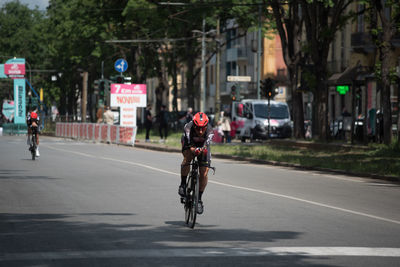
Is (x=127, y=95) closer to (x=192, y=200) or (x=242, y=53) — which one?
(x=192, y=200)

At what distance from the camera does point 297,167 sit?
1059 inches

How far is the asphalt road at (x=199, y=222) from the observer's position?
30.2 ft

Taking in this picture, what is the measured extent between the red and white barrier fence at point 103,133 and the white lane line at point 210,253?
110 feet

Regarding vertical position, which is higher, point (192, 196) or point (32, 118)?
point (32, 118)

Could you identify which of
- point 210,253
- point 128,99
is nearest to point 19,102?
point 128,99

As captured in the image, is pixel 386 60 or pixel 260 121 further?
pixel 260 121

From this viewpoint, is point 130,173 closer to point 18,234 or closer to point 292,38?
point 18,234

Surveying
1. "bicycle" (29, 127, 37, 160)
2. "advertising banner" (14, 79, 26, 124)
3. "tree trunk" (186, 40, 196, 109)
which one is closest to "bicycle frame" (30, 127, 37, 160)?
"bicycle" (29, 127, 37, 160)

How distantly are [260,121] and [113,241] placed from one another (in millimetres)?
37476

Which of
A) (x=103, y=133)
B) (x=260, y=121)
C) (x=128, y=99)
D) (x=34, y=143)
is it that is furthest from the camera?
(x=260, y=121)

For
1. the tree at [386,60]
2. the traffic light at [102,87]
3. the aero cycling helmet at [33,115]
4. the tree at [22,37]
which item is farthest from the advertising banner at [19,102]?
the tree at [386,60]

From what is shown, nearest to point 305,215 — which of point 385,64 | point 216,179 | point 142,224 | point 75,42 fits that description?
point 142,224

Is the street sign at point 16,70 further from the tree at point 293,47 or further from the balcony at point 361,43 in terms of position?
the tree at point 293,47

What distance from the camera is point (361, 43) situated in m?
53.7
